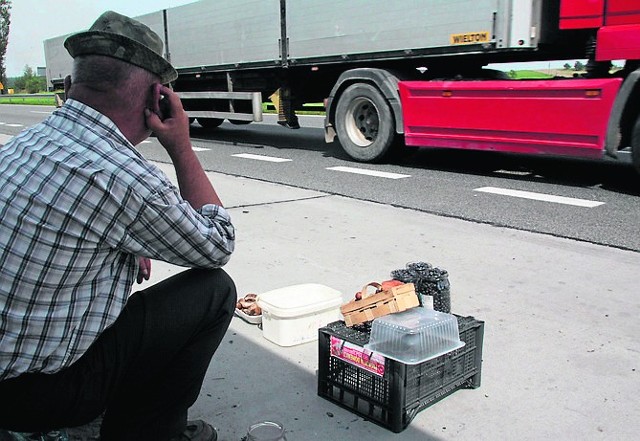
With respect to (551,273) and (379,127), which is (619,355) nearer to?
(551,273)

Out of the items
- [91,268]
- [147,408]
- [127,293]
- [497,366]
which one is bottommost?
[497,366]

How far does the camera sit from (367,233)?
17.9ft

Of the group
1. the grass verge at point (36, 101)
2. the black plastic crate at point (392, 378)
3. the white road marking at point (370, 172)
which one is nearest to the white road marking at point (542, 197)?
the white road marking at point (370, 172)

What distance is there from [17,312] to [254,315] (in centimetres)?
191

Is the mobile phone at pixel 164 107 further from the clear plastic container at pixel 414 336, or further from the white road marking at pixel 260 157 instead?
the white road marking at pixel 260 157

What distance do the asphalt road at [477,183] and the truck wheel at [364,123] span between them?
25cm

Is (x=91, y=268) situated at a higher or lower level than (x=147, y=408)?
higher

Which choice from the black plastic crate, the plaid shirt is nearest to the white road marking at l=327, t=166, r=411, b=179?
the black plastic crate

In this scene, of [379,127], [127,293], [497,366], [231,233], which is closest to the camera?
[127,293]

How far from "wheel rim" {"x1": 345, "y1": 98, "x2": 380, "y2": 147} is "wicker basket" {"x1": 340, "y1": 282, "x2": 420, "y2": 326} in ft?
22.6

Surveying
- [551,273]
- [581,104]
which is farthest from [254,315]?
[581,104]

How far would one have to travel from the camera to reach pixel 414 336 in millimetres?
2457

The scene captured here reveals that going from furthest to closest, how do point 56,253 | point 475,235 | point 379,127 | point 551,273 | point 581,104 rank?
point 379,127 → point 581,104 → point 475,235 → point 551,273 → point 56,253

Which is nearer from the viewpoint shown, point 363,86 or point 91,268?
point 91,268
